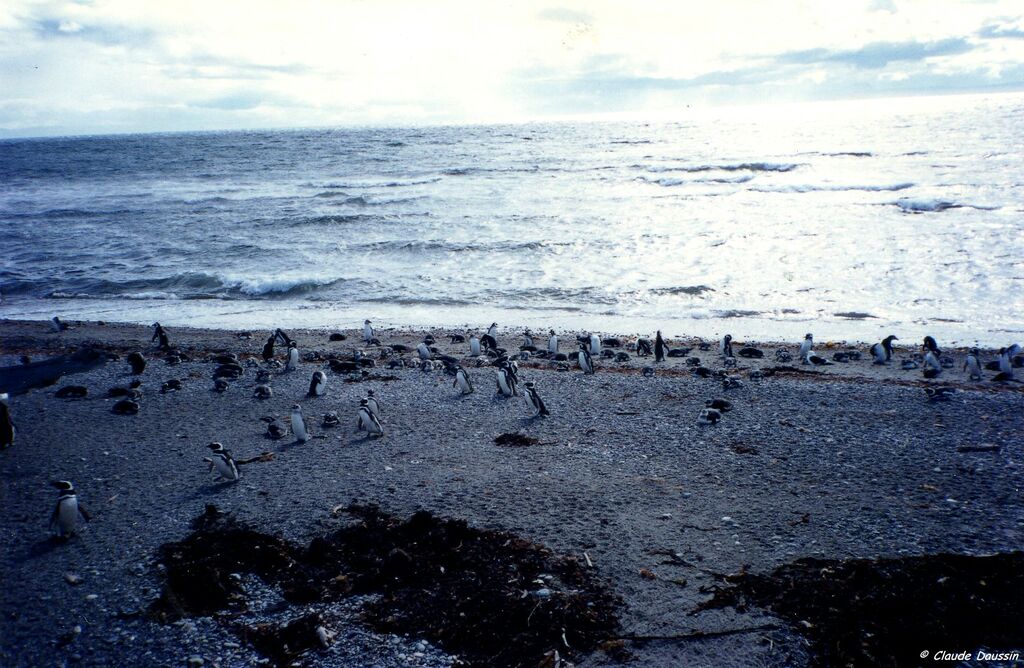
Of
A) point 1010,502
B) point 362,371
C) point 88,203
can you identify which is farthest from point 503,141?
point 1010,502

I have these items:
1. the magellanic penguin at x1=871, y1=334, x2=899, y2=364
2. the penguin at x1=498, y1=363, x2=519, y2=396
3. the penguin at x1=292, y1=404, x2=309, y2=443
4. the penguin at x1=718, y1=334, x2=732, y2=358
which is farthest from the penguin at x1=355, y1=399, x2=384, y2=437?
the magellanic penguin at x1=871, y1=334, x2=899, y2=364

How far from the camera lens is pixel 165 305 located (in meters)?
21.1

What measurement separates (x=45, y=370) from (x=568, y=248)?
A: 17122 mm

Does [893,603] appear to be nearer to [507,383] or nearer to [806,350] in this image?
[507,383]

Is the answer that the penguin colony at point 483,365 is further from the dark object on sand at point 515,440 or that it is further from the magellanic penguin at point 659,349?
the dark object on sand at point 515,440

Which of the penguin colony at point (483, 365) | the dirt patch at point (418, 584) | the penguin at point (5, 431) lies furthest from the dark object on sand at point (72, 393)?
the dirt patch at point (418, 584)

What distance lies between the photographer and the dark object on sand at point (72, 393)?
11055mm

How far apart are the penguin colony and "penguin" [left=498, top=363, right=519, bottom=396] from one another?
0.01m

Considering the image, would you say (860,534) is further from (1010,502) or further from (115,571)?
(115,571)

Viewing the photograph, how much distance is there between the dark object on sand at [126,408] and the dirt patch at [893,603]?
27.8 feet

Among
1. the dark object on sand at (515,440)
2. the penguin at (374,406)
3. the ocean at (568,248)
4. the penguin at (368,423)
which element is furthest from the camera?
the ocean at (568,248)

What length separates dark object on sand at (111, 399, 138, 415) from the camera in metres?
10.2

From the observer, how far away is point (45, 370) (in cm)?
1257

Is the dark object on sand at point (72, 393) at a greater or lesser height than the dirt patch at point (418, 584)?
greater
